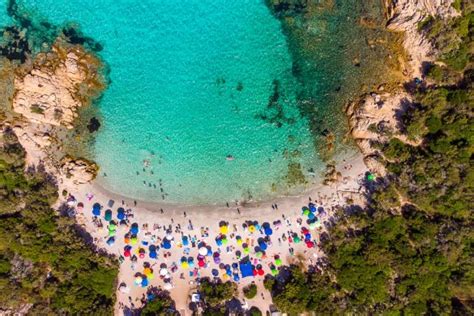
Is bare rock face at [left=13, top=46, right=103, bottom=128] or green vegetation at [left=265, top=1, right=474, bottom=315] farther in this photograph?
bare rock face at [left=13, top=46, right=103, bottom=128]

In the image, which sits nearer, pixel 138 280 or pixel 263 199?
pixel 138 280

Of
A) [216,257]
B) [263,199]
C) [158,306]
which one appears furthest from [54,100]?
A: [263,199]

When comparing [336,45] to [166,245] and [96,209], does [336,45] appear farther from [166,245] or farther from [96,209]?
[96,209]

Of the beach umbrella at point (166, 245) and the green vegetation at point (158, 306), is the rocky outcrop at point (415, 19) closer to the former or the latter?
the beach umbrella at point (166, 245)

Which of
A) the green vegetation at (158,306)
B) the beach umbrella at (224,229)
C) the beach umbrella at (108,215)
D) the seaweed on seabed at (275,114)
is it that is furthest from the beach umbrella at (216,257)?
the seaweed on seabed at (275,114)

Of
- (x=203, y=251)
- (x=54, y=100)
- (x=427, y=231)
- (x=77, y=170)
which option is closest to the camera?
(x=427, y=231)

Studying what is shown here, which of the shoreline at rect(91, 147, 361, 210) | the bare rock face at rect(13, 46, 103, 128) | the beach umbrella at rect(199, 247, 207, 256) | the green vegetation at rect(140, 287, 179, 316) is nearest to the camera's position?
the green vegetation at rect(140, 287, 179, 316)

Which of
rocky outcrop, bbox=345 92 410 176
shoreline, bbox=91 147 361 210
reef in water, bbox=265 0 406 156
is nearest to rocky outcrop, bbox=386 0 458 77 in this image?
reef in water, bbox=265 0 406 156

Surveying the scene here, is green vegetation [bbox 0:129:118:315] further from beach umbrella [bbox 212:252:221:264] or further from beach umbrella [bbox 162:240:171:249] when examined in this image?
beach umbrella [bbox 212:252:221:264]
